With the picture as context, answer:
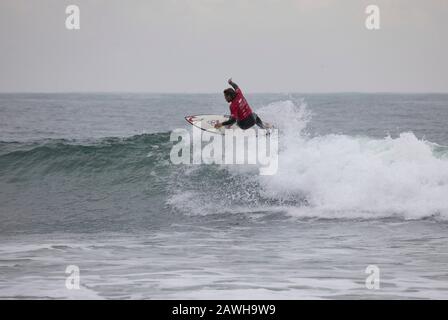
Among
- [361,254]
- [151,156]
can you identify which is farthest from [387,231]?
[151,156]

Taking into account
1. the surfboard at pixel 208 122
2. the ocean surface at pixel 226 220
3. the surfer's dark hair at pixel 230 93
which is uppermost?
the surfer's dark hair at pixel 230 93

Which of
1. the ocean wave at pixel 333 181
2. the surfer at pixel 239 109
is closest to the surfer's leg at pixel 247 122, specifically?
the surfer at pixel 239 109

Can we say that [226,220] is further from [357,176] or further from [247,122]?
[357,176]

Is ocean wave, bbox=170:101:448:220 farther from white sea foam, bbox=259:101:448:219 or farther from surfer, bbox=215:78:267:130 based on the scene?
surfer, bbox=215:78:267:130

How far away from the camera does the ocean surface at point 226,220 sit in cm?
947

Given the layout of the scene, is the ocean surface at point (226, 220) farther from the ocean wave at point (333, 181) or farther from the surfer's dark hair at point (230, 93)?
the surfer's dark hair at point (230, 93)

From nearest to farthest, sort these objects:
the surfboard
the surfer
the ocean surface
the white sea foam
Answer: the ocean surface < the white sea foam < the surfer < the surfboard

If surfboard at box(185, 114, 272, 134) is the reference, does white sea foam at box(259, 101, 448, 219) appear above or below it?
below

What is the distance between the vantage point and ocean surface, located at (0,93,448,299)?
373 inches

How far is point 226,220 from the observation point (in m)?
14.4

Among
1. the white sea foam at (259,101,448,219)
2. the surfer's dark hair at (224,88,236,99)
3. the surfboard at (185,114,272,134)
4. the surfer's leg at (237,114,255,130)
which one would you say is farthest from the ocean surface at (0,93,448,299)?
the surfer's dark hair at (224,88,236,99)
